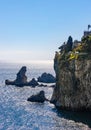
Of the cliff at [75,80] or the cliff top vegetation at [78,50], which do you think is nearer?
the cliff at [75,80]

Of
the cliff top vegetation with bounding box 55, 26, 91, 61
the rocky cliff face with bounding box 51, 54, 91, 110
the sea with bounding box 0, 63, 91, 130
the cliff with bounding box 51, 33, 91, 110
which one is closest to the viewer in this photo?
the sea with bounding box 0, 63, 91, 130

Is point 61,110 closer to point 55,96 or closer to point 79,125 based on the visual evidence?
point 55,96

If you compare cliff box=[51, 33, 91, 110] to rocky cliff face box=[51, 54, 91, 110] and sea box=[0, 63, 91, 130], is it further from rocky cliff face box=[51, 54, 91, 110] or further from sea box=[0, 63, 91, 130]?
sea box=[0, 63, 91, 130]

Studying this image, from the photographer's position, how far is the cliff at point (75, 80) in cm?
14988

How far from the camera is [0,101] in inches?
7087

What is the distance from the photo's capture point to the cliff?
150 metres

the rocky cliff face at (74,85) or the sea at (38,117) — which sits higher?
the rocky cliff face at (74,85)

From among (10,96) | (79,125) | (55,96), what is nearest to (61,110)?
(55,96)

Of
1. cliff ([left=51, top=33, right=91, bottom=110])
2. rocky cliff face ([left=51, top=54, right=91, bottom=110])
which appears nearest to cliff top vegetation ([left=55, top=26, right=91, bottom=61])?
cliff ([left=51, top=33, right=91, bottom=110])

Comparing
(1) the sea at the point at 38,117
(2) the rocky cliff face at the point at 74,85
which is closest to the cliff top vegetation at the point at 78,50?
(2) the rocky cliff face at the point at 74,85

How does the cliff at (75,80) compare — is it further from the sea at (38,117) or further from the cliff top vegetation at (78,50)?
the sea at (38,117)

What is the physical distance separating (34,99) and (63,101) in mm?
22412

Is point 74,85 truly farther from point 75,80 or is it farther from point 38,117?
point 38,117

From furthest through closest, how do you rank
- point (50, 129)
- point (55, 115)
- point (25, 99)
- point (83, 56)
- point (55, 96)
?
point (25, 99) → point (55, 96) → point (83, 56) → point (55, 115) → point (50, 129)
